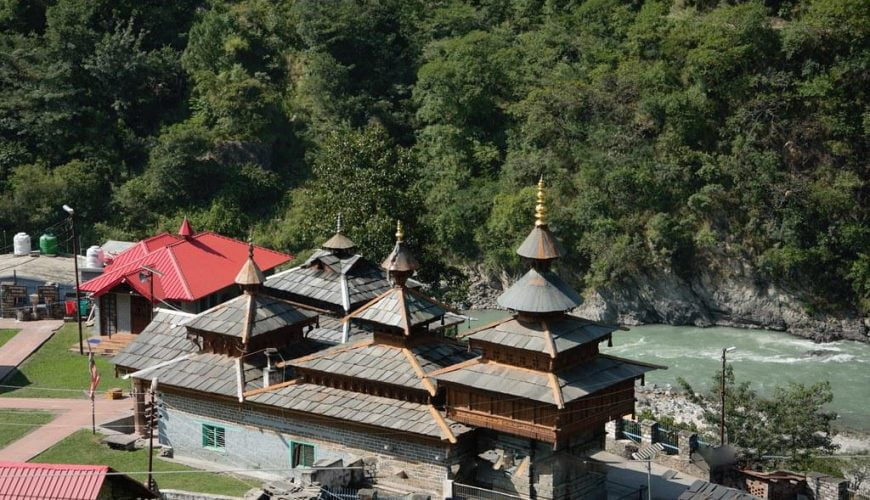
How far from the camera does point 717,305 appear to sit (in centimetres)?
7138

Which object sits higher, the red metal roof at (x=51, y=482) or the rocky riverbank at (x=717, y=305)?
the red metal roof at (x=51, y=482)

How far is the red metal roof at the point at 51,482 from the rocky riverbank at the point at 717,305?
42.1 metres

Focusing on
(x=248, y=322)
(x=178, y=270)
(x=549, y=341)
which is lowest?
(x=178, y=270)

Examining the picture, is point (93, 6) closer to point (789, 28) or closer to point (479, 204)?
point (479, 204)

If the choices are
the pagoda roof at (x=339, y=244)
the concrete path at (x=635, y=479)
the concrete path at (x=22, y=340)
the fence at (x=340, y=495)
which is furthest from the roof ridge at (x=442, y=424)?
the concrete path at (x=22, y=340)

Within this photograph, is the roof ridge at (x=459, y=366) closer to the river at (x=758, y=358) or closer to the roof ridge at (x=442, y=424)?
the roof ridge at (x=442, y=424)

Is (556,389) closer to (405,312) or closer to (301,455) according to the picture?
(405,312)

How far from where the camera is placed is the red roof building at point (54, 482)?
3372cm

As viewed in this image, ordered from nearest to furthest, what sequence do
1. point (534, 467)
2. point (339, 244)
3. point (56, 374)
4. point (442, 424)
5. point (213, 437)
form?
point (534, 467), point (442, 424), point (213, 437), point (339, 244), point (56, 374)

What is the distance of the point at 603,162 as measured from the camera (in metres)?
75.3

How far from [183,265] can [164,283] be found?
127 cm

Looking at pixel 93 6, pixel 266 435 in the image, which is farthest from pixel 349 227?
pixel 93 6

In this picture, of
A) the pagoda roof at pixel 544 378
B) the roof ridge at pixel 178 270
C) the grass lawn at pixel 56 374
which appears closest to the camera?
the pagoda roof at pixel 544 378

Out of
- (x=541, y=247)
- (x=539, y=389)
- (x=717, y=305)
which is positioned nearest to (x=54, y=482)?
(x=539, y=389)
